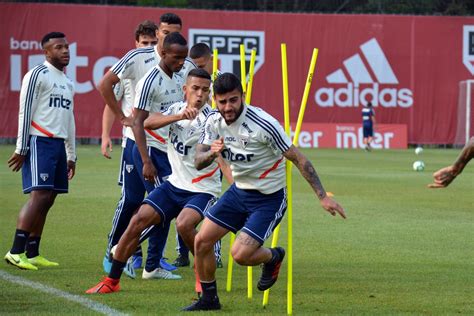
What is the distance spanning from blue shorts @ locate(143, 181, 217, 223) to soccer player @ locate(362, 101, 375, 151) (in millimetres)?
32983

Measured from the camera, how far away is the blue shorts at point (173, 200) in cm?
905

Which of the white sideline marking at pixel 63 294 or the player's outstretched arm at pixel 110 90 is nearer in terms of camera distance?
the white sideline marking at pixel 63 294

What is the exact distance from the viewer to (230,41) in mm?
44938

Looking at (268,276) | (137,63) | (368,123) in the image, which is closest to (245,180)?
(268,276)

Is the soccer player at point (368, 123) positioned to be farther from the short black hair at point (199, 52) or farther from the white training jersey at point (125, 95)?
the white training jersey at point (125, 95)

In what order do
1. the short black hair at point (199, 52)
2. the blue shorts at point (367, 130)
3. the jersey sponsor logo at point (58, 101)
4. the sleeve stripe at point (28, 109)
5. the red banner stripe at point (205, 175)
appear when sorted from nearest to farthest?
the red banner stripe at point (205, 175), the sleeve stripe at point (28, 109), the jersey sponsor logo at point (58, 101), the short black hair at point (199, 52), the blue shorts at point (367, 130)

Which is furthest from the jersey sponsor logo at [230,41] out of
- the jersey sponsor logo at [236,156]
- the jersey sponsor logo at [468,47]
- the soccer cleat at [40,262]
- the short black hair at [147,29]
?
the jersey sponsor logo at [236,156]

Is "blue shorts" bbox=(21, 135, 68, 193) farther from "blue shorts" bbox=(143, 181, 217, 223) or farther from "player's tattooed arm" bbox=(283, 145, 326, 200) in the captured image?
"player's tattooed arm" bbox=(283, 145, 326, 200)

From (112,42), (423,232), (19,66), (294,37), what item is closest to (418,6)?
(294,37)

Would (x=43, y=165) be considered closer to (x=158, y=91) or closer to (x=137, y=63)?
(x=137, y=63)

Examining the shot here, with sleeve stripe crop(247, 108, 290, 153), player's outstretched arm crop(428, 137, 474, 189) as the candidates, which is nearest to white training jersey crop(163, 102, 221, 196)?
sleeve stripe crop(247, 108, 290, 153)

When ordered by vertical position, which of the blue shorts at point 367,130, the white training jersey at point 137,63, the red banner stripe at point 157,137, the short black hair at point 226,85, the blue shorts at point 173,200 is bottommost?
the blue shorts at point 367,130

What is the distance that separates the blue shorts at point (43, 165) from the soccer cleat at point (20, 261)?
69cm

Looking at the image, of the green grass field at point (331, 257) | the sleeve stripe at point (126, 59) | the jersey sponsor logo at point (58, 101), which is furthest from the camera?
the jersey sponsor logo at point (58, 101)
